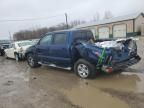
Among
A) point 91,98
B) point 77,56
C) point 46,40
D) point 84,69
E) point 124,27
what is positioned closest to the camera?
point 91,98

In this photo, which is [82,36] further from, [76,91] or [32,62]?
[32,62]

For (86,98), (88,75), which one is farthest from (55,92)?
(88,75)

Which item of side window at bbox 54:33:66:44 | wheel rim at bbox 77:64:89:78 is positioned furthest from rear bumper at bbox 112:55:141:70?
side window at bbox 54:33:66:44

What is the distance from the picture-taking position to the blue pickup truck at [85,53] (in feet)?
19.1

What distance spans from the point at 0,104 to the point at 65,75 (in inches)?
121

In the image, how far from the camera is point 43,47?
7.97 meters

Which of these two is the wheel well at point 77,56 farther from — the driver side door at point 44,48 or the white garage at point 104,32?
the white garage at point 104,32

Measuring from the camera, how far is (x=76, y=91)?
5.29 m

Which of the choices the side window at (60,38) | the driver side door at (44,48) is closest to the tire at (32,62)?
the driver side door at (44,48)

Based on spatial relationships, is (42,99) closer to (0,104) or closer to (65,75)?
(0,104)

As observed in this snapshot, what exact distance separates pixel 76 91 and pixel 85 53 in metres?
1.51

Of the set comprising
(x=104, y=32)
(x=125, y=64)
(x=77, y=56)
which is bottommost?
(x=125, y=64)

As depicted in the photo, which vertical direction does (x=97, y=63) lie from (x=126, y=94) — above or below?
above

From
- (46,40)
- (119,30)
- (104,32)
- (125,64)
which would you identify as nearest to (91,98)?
(125,64)
